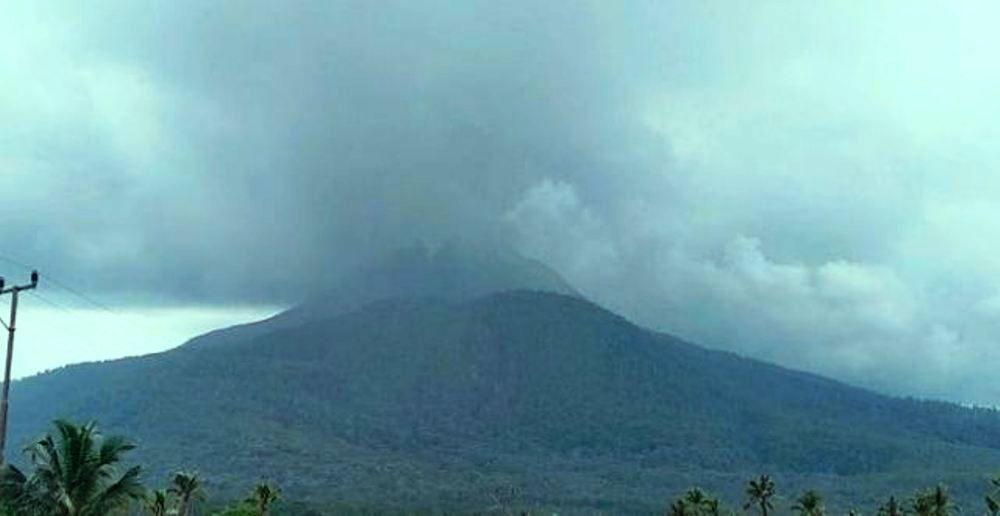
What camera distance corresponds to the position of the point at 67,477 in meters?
30.8

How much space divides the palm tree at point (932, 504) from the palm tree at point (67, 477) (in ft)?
243

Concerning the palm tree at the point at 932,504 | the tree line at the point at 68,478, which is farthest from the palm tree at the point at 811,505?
the tree line at the point at 68,478

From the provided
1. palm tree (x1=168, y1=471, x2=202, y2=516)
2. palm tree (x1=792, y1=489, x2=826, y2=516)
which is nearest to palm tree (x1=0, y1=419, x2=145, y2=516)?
palm tree (x1=168, y1=471, x2=202, y2=516)

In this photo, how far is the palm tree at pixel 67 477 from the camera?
3078 cm

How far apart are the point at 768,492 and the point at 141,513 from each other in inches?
2107

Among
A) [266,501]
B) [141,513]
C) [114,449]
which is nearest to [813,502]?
[266,501]

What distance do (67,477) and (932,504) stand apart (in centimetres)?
7740

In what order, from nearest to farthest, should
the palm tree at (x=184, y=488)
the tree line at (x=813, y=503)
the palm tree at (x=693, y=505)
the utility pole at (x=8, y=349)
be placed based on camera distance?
the utility pole at (x=8, y=349)
the palm tree at (x=184, y=488)
the tree line at (x=813, y=503)
the palm tree at (x=693, y=505)

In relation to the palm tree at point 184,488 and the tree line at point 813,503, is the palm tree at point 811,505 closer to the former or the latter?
the tree line at point 813,503

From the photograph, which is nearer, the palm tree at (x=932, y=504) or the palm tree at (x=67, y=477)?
the palm tree at (x=67, y=477)

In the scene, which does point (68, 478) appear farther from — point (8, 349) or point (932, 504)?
point (932, 504)

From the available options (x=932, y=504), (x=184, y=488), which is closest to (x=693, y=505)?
(x=932, y=504)

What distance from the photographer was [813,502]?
102500mm

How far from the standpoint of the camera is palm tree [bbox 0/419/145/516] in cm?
3078
